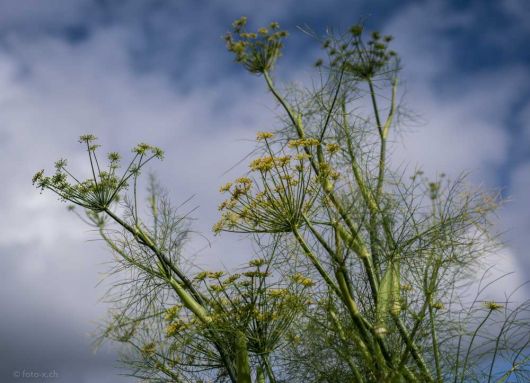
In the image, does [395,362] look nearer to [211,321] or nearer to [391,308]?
[391,308]

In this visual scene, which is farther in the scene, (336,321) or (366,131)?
(366,131)

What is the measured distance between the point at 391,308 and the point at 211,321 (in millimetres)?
1700

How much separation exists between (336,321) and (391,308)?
0.52 metres

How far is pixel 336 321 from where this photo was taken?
5227mm

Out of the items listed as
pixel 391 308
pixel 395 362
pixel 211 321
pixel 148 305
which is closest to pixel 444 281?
pixel 391 308

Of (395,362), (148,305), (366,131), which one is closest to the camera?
(395,362)

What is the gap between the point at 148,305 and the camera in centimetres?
630

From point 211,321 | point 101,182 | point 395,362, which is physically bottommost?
point 395,362

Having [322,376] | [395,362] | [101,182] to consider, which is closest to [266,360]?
[322,376]

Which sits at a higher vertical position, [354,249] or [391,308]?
[354,249]

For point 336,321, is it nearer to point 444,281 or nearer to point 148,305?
point 444,281

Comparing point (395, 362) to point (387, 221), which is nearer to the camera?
point (395, 362)

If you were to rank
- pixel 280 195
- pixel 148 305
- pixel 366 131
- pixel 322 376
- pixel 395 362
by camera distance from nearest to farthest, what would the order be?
1. pixel 280 195
2. pixel 395 362
3. pixel 322 376
4. pixel 148 305
5. pixel 366 131

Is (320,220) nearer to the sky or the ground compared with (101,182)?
nearer to the ground
